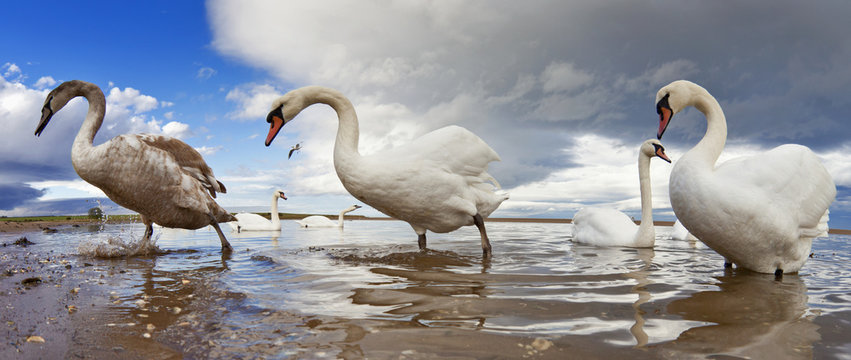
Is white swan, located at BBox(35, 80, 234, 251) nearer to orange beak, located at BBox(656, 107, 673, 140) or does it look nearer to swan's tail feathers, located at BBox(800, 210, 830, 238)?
orange beak, located at BBox(656, 107, 673, 140)

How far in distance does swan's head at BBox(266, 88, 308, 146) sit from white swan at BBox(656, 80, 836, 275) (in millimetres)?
5082

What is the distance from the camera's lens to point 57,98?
8.55 m

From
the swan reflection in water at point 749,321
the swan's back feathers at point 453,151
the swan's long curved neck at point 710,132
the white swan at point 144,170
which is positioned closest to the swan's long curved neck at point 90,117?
the white swan at point 144,170

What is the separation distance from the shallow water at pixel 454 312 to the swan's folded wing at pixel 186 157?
2765 millimetres

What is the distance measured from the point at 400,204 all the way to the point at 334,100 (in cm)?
192

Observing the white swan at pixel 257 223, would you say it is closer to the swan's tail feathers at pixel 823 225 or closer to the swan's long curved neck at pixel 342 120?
the swan's long curved neck at pixel 342 120

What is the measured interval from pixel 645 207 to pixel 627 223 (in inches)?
30.2

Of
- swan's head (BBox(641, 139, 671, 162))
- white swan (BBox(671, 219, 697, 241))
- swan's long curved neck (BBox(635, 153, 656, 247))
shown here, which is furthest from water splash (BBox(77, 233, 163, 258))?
white swan (BBox(671, 219, 697, 241))

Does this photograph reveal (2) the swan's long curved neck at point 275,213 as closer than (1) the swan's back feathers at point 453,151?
No

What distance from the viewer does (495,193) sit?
7.68m

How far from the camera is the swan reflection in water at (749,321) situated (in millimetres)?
2576

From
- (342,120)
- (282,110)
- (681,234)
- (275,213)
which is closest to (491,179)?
(342,120)

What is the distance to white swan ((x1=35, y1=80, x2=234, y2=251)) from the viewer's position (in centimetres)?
735

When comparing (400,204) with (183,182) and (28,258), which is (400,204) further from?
(28,258)
